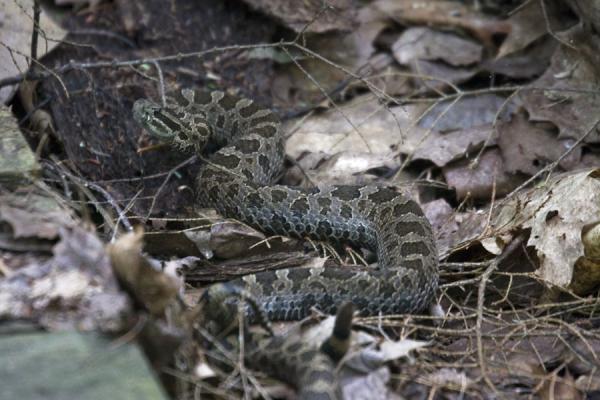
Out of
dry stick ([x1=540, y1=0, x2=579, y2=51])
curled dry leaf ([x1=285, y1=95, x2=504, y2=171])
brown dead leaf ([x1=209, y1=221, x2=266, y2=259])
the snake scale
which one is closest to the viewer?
the snake scale

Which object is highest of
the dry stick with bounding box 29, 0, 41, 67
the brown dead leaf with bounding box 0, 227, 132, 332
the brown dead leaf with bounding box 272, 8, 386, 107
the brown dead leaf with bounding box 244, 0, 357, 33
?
the dry stick with bounding box 29, 0, 41, 67

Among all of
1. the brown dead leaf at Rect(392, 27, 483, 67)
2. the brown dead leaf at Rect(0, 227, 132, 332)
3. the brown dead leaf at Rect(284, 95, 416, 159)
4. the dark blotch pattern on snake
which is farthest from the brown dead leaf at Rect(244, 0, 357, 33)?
the brown dead leaf at Rect(0, 227, 132, 332)

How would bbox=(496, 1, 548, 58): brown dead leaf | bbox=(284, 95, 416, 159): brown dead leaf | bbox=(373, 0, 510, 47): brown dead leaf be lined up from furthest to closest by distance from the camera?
1. bbox=(373, 0, 510, 47): brown dead leaf
2. bbox=(496, 1, 548, 58): brown dead leaf
3. bbox=(284, 95, 416, 159): brown dead leaf

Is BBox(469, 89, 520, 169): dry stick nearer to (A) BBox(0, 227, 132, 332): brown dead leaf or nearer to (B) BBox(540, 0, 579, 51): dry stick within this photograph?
(B) BBox(540, 0, 579, 51): dry stick

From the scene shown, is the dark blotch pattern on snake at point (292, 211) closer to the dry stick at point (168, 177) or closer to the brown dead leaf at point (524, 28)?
the dry stick at point (168, 177)

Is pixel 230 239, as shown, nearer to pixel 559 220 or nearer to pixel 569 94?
pixel 559 220

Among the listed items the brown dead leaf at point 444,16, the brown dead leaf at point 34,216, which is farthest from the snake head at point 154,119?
the brown dead leaf at point 444,16

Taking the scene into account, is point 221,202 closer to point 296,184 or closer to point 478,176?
point 296,184

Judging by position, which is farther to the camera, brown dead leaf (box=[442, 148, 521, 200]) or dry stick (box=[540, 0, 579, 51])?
dry stick (box=[540, 0, 579, 51])
